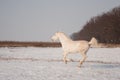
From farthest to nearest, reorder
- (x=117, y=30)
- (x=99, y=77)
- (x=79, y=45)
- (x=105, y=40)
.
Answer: (x=105, y=40) → (x=117, y=30) → (x=79, y=45) → (x=99, y=77)

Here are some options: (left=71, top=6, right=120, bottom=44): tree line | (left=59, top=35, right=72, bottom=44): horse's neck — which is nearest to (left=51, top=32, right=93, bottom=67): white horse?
(left=59, top=35, right=72, bottom=44): horse's neck

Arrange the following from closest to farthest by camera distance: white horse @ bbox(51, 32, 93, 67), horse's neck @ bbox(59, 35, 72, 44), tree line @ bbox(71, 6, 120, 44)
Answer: white horse @ bbox(51, 32, 93, 67) → horse's neck @ bbox(59, 35, 72, 44) → tree line @ bbox(71, 6, 120, 44)

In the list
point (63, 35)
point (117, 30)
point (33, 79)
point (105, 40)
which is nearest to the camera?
point (33, 79)

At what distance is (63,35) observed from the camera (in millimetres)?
15953

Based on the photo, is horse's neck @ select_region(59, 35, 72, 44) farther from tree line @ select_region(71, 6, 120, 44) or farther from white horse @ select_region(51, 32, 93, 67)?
tree line @ select_region(71, 6, 120, 44)

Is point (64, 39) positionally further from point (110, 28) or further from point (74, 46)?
point (110, 28)

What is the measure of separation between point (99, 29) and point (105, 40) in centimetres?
534

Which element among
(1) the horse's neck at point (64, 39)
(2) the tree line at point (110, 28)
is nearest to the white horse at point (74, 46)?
(1) the horse's neck at point (64, 39)

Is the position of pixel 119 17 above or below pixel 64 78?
above

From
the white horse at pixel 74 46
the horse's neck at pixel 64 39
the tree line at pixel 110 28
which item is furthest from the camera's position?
the tree line at pixel 110 28

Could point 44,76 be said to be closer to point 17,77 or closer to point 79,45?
point 17,77

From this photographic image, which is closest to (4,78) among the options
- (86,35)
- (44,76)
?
(44,76)

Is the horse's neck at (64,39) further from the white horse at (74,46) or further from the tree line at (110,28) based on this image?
the tree line at (110,28)

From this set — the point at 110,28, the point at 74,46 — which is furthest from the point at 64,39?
the point at 110,28
